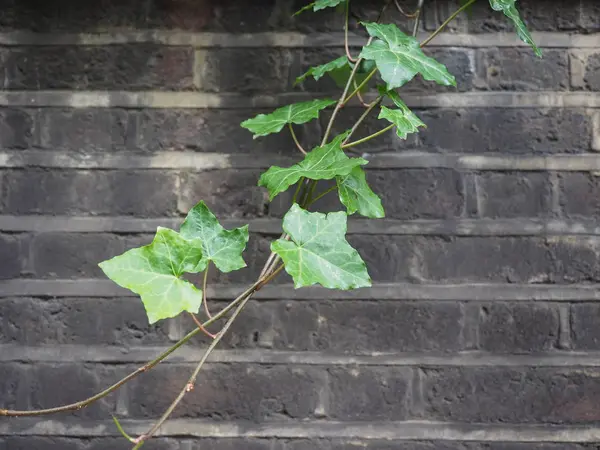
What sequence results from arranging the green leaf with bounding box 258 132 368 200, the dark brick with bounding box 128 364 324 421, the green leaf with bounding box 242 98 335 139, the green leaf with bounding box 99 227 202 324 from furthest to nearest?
the dark brick with bounding box 128 364 324 421 < the green leaf with bounding box 242 98 335 139 < the green leaf with bounding box 258 132 368 200 < the green leaf with bounding box 99 227 202 324

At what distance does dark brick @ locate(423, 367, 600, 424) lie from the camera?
42.8 inches

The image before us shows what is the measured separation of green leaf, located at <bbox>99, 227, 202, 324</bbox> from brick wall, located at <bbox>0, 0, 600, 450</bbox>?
341 mm

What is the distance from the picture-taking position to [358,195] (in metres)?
0.92

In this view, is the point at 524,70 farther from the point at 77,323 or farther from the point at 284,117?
the point at 77,323

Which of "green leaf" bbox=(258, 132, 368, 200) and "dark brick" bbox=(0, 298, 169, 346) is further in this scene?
"dark brick" bbox=(0, 298, 169, 346)

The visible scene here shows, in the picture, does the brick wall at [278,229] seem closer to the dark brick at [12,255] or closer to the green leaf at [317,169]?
the dark brick at [12,255]

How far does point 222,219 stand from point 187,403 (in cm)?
38

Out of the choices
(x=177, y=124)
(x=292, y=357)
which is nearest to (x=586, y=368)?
(x=292, y=357)

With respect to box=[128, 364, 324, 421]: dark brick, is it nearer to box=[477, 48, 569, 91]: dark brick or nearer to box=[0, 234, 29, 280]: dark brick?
box=[0, 234, 29, 280]: dark brick

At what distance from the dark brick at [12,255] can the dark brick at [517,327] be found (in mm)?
938

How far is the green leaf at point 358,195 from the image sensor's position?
906mm

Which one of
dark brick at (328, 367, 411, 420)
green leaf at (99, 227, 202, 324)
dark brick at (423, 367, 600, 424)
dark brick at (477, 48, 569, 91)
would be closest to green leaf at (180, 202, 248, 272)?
green leaf at (99, 227, 202, 324)

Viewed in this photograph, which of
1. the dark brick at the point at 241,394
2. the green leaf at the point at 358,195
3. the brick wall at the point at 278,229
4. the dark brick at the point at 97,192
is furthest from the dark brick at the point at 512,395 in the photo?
the dark brick at the point at 97,192

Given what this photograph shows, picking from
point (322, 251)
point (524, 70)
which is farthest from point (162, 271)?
point (524, 70)
